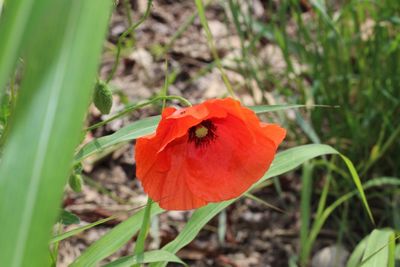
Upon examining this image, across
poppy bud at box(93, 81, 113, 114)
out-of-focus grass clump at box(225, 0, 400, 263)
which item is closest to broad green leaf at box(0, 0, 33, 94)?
poppy bud at box(93, 81, 113, 114)

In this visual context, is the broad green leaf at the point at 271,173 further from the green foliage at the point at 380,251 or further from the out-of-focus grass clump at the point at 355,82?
the out-of-focus grass clump at the point at 355,82

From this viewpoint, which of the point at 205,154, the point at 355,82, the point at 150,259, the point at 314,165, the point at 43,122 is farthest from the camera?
the point at 355,82

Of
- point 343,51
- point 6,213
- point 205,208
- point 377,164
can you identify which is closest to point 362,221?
point 377,164

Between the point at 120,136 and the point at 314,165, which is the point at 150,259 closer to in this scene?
the point at 120,136

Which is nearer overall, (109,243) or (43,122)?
(43,122)

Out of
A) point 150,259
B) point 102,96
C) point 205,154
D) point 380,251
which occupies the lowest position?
point 380,251

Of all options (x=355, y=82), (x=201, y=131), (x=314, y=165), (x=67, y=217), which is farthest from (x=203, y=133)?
(x=355, y=82)

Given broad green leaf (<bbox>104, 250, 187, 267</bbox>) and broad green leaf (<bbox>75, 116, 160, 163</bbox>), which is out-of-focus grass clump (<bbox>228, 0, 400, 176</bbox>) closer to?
broad green leaf (<bbox>75, 116, 160, 163</bbox>)

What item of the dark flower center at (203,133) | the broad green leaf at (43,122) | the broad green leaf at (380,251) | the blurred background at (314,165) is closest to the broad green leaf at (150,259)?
the dark flower center at (203,133)
